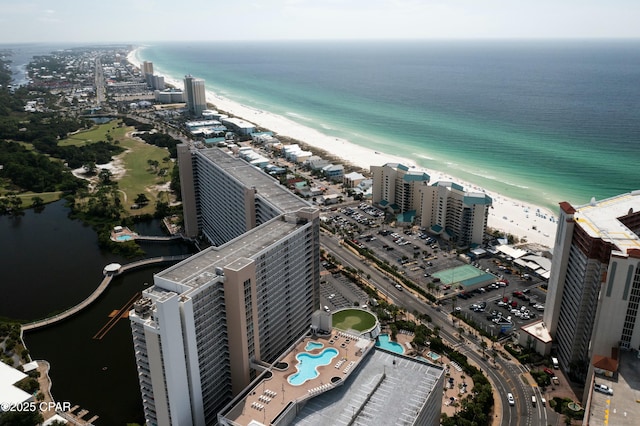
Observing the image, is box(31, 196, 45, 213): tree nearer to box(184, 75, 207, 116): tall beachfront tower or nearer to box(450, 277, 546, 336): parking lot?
box(450, 277, 546, 336): parking lot

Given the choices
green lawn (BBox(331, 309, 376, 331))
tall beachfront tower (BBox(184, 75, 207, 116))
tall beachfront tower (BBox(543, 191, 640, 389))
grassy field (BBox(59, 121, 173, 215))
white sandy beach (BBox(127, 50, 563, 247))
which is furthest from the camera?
tall beachfront tower (BBox(184, 75, 207, 116))

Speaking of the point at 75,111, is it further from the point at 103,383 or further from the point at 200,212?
the point at 103,383

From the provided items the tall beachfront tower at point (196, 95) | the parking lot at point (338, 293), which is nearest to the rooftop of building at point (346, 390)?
the parking lot at point (338, 293)

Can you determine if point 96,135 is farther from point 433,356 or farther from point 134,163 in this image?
point 433,356

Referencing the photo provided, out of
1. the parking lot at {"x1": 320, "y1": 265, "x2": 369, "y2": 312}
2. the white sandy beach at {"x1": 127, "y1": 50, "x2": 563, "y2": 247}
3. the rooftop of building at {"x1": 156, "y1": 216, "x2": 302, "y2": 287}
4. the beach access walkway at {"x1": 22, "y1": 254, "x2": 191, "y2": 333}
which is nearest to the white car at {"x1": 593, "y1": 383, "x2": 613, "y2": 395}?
the parking lot at {"x1": 320, "y1": 265, "x2": 369, "y2": 312}

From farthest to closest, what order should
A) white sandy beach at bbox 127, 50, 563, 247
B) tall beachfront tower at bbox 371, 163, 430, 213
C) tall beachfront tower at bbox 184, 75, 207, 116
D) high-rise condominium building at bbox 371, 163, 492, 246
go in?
1. tall beachfront tower at bbox 184, 75, 207, 116
2. tall beachfront tower at bbox 371, 163, 430, 213
3. white sandy beach at bbox 127, 50, 563, 247
4. high-rise condominium building at bbox 371, 163, 492, 246

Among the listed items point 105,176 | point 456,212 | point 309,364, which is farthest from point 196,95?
point 309,364
